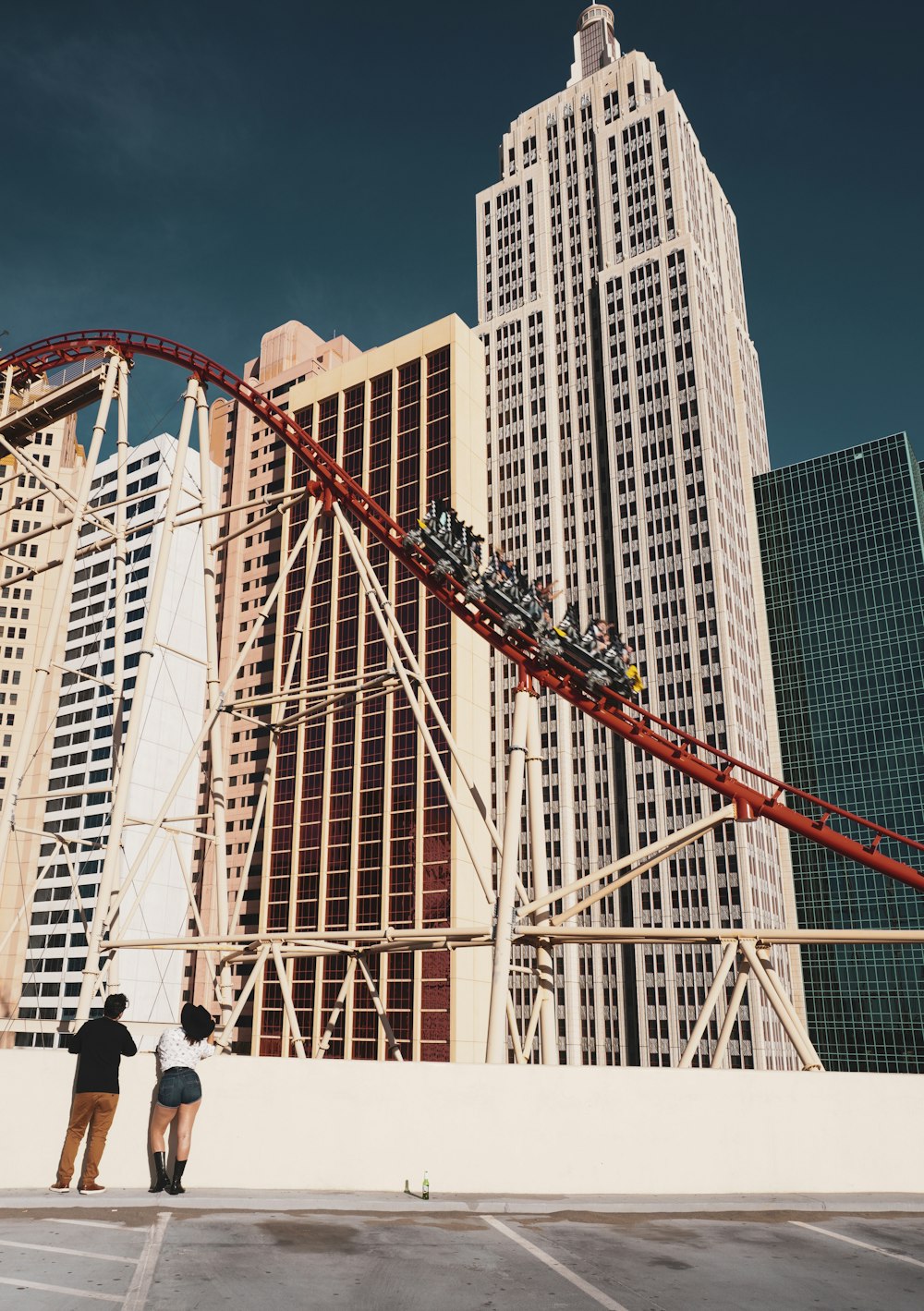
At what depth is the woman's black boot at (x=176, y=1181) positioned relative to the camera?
11.4 meters

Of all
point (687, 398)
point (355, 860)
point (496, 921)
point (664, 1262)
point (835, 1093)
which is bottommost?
point (664, 1262)

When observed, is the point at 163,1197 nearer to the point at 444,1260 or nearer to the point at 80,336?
the point at 444,1260

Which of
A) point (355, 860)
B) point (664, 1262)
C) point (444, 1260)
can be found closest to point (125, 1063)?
point (444, 1260)

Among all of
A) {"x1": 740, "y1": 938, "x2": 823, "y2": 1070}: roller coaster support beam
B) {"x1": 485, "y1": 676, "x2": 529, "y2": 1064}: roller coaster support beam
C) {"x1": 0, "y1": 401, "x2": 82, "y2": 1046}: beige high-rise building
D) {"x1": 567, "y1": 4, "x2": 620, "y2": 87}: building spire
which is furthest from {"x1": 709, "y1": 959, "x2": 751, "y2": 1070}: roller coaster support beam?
{"x1": 567, "y1": 4, "x2": 620, "y2": 87}: building spire

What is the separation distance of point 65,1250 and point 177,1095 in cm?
Result: 303

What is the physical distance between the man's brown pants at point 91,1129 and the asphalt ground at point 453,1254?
0.35 m

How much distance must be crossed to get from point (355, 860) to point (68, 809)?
42.6m

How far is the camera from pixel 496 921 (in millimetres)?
20422

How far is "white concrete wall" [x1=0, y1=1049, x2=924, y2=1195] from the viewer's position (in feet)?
39.1

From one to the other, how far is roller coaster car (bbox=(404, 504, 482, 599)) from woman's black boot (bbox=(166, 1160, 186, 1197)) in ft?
60.0

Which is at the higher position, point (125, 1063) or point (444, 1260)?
point (125, 1063)

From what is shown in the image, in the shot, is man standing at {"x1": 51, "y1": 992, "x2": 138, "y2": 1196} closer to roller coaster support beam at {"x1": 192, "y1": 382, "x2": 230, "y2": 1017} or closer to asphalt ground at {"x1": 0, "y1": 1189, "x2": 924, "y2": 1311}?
asphalt ground at {"x1": 0, "y1": 1189, "x2": 924, "y2": 1311}

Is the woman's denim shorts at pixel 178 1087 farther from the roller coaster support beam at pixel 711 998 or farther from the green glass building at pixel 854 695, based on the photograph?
the green glass building at pixel 854 695

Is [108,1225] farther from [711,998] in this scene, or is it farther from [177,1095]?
[711,998]
